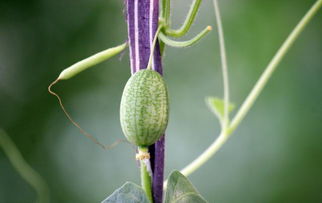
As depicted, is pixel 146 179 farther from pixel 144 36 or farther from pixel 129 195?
pixel 144 36

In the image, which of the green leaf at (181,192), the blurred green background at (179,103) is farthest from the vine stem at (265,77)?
the blurred green background at (179,103)

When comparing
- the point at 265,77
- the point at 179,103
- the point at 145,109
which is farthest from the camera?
the point at 179,103

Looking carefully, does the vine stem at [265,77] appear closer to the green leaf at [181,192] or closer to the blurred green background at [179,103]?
the green leaf at [181,192]

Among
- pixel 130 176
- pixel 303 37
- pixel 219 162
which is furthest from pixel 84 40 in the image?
pixel 303 37

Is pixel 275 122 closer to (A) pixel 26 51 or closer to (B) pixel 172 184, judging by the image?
(A) pixel 26 51

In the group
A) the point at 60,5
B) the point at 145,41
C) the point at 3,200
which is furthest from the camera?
the point at 60,5

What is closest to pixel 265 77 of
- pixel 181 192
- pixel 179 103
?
pixel 181 192
